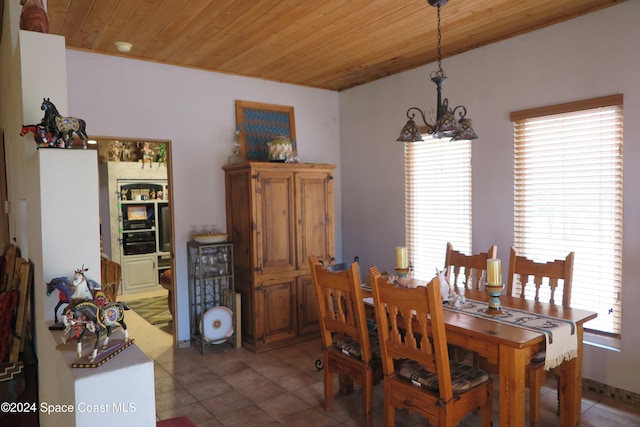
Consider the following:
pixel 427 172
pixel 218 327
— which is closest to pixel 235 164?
pixel 218 327

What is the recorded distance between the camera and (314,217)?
15.2 feet

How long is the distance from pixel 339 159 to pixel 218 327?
2.47 metres

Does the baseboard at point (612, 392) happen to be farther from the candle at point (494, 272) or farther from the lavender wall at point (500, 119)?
the candle at point (494, 272)

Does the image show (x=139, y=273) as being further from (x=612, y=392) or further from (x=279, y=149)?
(x=612, y=392)

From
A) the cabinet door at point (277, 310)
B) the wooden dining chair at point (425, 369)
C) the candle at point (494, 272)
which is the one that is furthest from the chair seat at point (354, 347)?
the cabinet door at point (277, 310)

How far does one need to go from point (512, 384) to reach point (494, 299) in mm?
566

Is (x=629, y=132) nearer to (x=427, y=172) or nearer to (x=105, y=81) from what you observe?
(x=427, y=172)

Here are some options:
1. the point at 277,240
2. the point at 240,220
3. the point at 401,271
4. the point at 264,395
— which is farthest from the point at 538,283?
the point at 240,220

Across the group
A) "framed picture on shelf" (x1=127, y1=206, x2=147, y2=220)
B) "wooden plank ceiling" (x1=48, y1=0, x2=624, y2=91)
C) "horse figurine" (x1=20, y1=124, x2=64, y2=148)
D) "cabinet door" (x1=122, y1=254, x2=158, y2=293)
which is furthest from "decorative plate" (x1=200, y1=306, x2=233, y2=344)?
"framed picture on shelf" (x1=127, y1=206, x2=147, y2=220)

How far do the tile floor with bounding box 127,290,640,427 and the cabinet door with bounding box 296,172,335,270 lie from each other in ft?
3.17

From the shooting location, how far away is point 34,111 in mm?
2102

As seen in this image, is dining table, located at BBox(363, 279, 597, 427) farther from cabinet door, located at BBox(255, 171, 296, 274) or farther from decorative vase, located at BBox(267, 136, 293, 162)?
decorative vase, located at BBox(267, 136, 293, 162)

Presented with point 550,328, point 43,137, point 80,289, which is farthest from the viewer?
point 550,328

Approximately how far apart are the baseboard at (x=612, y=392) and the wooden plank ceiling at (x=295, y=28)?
8.84 feet
